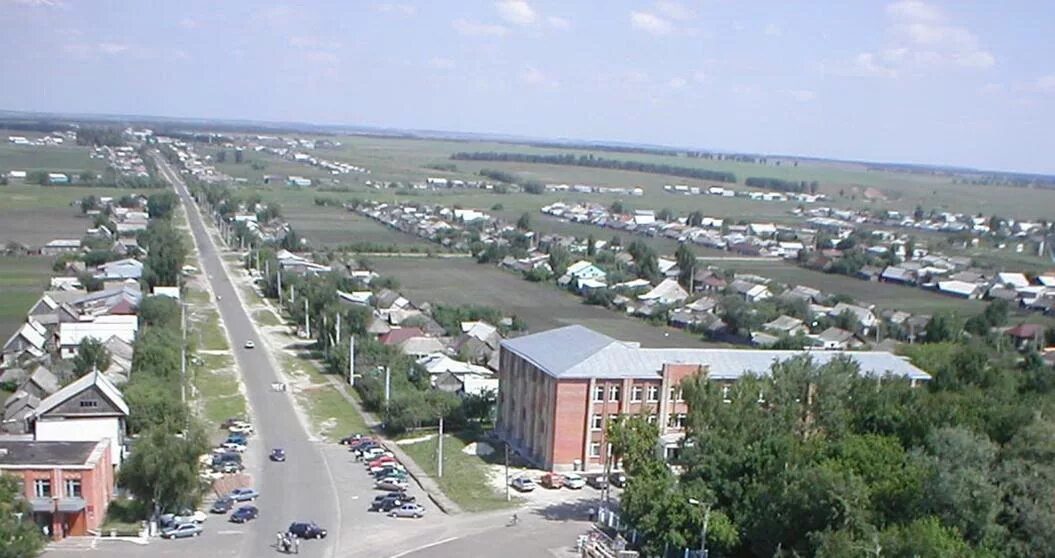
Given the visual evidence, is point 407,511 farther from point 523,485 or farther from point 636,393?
point 636,393

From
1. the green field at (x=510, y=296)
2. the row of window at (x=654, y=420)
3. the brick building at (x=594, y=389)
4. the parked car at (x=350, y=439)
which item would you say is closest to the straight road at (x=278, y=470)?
the parked car at (x=350, y=439)

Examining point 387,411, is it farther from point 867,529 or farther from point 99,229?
point 99,229

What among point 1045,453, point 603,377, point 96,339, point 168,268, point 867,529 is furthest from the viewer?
point 168,268

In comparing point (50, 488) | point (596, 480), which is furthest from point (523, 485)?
point (50, 488)

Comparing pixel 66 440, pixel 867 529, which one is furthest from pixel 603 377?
pixel 66 440

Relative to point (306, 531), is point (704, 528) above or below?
above

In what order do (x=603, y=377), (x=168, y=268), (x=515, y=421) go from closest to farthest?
(x=603, y=377) → (x=515, y=421) → (x=168, y=268)

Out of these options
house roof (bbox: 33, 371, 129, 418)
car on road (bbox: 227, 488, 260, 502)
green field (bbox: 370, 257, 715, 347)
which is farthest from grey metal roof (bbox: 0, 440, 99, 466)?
green field (bbox: 370, 257, 715, 347)
